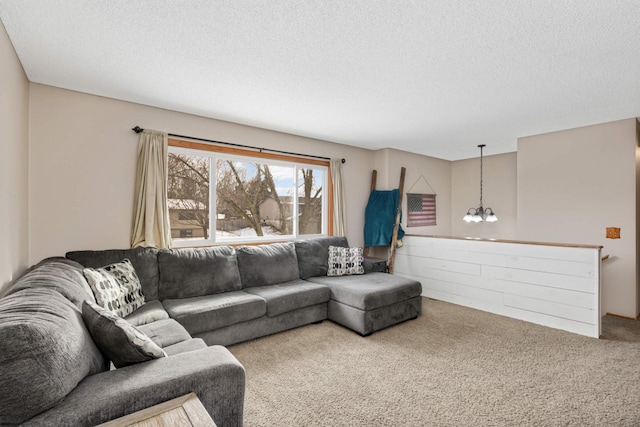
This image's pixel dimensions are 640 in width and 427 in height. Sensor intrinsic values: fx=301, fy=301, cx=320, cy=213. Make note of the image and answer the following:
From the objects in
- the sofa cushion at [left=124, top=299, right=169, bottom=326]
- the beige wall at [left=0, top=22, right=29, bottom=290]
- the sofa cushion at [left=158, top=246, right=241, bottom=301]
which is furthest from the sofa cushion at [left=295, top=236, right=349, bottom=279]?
the beige wall at [left=0, top=22, right=29, bottom=290]

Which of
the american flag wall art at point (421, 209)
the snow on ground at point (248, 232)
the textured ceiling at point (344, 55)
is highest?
the textured ceiling at point (344, 55)

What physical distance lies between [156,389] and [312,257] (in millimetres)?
2899

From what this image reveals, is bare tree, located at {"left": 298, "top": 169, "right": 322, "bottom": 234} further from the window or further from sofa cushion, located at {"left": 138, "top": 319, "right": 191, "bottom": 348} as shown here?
sofa cushion, located at {"left": 138, "top": 319, "right": 191, "bottom": 348}

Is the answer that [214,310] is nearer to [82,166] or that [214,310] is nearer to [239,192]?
[239,192]

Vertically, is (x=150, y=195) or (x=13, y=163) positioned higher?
(x=13, y=163)

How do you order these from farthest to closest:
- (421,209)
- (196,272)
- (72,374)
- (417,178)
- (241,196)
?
(421,209), (417,178), (241,196), (196,272), (72,374)

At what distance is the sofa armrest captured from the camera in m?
1.12

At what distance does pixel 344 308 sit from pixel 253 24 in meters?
2.80

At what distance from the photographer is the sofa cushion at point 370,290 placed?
3238 millimetres

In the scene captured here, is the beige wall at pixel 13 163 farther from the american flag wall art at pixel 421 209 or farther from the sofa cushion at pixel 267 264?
the american flag wall art at pixel 421 209

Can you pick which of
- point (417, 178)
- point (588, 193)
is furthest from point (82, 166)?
point (588, 193)

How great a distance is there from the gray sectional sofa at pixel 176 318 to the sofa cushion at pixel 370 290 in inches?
0.5

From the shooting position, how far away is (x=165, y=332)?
7.13ft

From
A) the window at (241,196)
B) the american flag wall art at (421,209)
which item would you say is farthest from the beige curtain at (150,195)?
the american flag wall art at (421,209)
